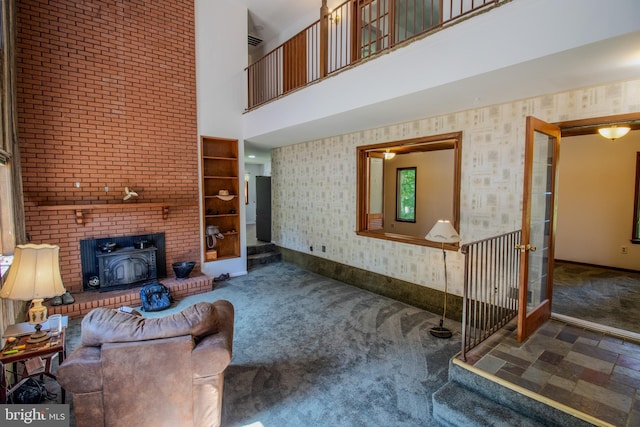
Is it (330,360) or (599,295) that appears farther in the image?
(599,295)

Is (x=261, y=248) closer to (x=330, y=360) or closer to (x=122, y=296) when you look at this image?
(x=122, y=296)

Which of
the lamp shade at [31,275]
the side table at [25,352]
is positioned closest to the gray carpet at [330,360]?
the side table at [25,352]

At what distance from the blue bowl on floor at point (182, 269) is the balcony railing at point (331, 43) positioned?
3077mm

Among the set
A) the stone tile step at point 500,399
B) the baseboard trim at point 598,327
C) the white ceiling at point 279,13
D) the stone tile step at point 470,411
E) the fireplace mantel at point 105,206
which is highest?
the white ceiling at point 279,13

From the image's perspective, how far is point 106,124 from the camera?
4.55m

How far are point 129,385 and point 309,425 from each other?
1.25 meters

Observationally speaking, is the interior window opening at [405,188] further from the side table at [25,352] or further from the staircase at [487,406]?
the side table at [25,352]

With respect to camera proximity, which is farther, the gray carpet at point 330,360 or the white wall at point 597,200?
the white wall at point 597,200

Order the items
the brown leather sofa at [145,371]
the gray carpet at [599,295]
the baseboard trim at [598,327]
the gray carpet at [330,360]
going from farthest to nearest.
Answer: the gray carpet at [599,295], the baseboard trim at [598,327], the gray carpet at [330,360], the brown leather sofa at [145,371]

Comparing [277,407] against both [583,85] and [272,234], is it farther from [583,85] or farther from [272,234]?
[272,234]

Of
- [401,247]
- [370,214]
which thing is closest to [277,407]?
[401,247]

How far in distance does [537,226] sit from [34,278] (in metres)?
4.37

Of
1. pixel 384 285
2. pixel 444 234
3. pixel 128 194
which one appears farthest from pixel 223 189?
pixel 444 234

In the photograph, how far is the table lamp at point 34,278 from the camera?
2.08 m
